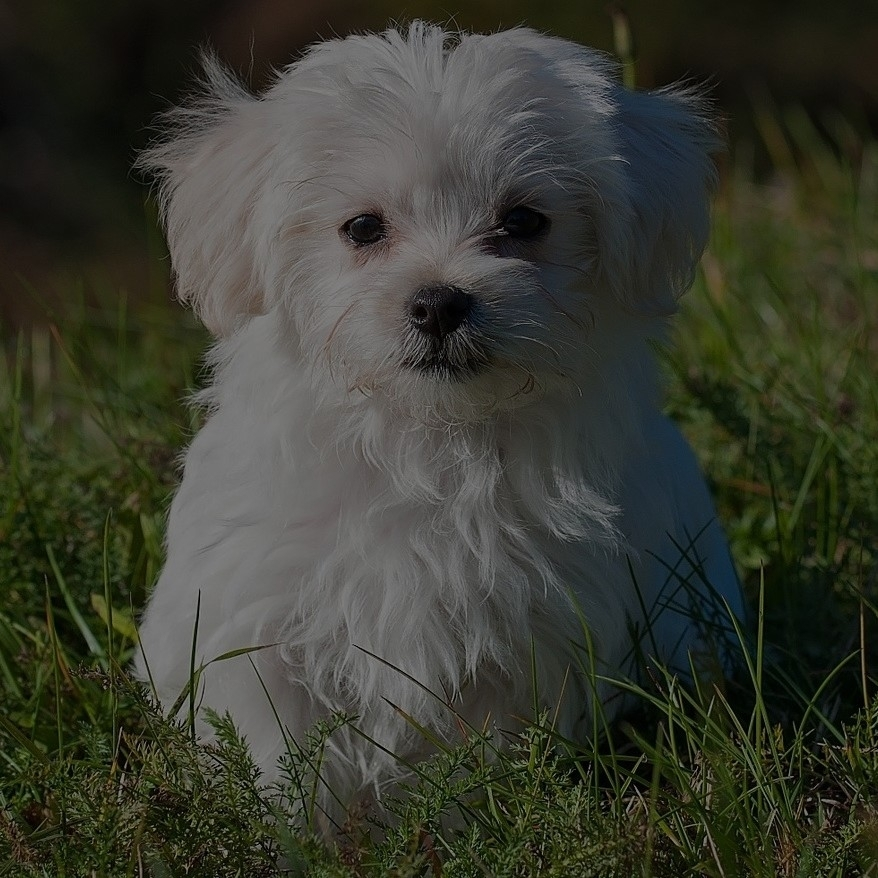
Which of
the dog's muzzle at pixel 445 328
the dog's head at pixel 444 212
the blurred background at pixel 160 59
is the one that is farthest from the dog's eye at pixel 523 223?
the blurred background at pixel 160 59

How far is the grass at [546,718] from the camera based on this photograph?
2465mm

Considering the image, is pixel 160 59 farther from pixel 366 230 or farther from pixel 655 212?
pixel 655 212

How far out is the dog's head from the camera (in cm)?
282

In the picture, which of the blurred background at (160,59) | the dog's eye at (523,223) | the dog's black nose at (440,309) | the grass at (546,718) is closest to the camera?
the grass at (546,718)

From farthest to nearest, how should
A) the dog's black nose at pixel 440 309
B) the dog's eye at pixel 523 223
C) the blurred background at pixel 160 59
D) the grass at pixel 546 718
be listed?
the blurred background at pixel 160 59
the dog's eye at pixel 523 223
the dog's black nose at pixel 440 309
the grass at pixel 546 718

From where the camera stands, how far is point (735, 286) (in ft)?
20.1

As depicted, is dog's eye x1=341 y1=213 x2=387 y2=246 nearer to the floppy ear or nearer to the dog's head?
the dog's head

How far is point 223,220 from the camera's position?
3.07 m

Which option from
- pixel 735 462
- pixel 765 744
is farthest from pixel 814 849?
pixel 735 462

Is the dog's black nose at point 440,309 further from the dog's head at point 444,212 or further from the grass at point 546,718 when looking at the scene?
the grass at point 546,718

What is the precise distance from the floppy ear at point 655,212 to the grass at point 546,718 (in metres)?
0.86

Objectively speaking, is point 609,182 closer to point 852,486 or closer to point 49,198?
point 852,486

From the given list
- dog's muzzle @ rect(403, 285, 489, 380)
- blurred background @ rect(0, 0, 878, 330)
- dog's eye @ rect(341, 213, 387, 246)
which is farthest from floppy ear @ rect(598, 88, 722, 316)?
blurred background @ rect(0, 0, 878, 330)

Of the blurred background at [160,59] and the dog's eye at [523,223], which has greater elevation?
the dog's eye at [523,223]
